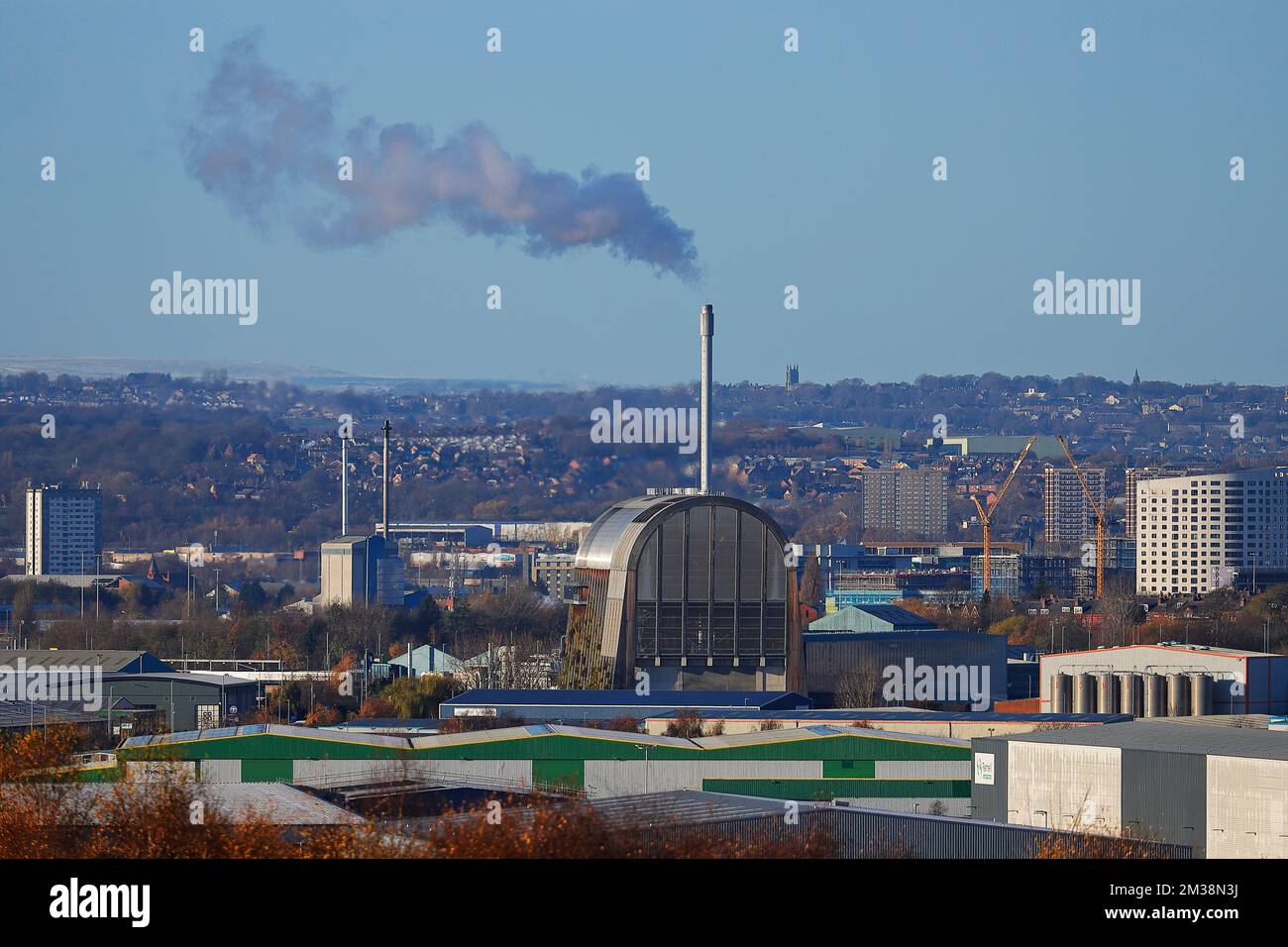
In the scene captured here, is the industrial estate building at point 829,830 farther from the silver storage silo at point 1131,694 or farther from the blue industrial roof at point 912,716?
the silver storage silo at point 1131,694

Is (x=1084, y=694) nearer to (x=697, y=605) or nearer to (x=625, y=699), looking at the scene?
(x=697, y=605)

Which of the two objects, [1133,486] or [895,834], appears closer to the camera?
[895,834]

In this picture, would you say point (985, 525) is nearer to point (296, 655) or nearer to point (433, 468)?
point (296, 655)

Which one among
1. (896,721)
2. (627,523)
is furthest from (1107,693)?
(896,721)

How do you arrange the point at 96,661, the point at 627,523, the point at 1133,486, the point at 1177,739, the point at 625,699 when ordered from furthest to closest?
1. the point at 1133,486
2. the point at 96,661
3. the point at 627,523
4. the point at 625,699
5. the point at 1177,739

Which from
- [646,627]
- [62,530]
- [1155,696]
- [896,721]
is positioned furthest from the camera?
[62,530]
